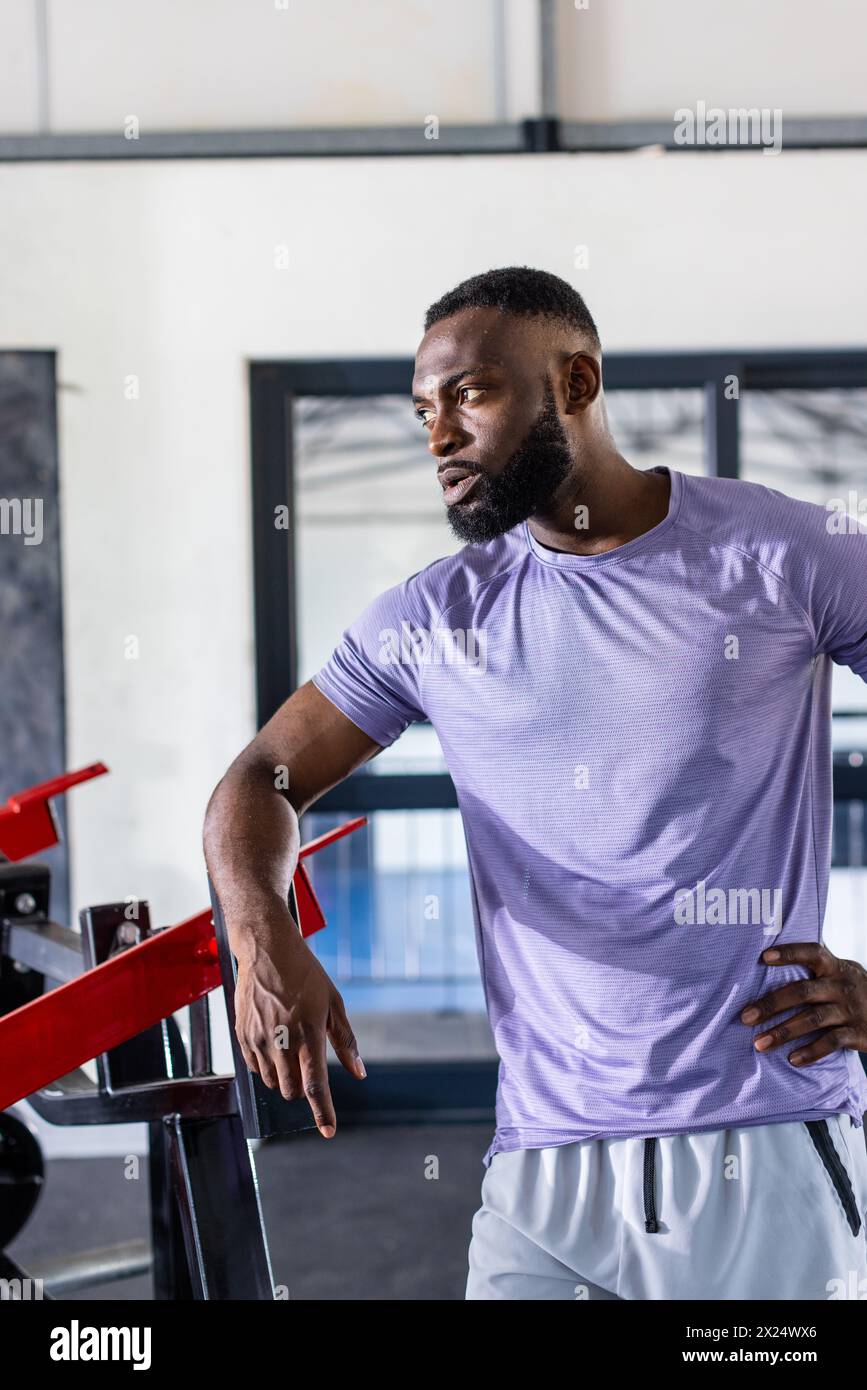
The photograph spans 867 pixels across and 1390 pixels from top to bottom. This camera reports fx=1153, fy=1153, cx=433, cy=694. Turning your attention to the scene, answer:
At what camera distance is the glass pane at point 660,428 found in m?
5.19

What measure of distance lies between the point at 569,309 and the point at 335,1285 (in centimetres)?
169

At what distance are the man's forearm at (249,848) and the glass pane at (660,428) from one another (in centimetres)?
444

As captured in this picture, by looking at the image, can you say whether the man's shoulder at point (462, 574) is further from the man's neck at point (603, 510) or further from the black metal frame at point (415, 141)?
the black metal frame at point (415, 141)

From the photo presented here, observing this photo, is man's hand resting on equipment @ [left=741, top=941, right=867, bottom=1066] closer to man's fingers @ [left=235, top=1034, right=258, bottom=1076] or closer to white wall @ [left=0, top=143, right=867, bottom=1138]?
man's fingers @ [left=235, top=1034, right=258, bottom=1076]

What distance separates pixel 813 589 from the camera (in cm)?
93

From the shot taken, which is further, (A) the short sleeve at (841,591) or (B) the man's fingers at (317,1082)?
(A) the short sleeve at (841,591)

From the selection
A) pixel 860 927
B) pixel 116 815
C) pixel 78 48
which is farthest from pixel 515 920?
pixel 860 927

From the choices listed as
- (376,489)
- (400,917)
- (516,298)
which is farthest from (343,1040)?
(376,489)

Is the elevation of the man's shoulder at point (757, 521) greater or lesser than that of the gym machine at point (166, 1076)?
greater

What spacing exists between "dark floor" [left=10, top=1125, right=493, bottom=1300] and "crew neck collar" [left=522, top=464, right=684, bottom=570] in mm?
1376

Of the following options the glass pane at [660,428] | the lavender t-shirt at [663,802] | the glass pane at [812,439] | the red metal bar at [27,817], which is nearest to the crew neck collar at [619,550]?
the lavender t-shirt at [663,802]

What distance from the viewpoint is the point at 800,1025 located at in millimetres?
914

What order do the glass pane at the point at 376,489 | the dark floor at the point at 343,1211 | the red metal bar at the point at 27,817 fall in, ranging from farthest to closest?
the glass pane at the point at 376,489
the dark floor at the point at 343,1211
the red metal bar at the point at 27,817
